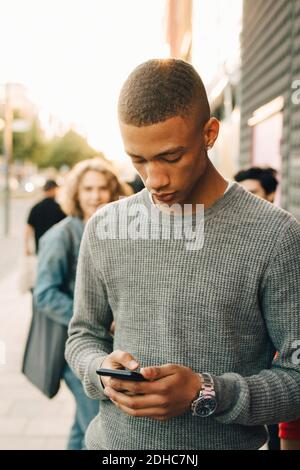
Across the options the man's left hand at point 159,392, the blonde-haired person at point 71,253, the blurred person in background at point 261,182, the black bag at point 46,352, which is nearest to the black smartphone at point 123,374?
the man's left hand at point 159,392

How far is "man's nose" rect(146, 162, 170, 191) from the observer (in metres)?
1.63

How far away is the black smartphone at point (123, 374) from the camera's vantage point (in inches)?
58.6

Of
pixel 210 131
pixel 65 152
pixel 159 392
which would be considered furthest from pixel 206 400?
pixel 65 152

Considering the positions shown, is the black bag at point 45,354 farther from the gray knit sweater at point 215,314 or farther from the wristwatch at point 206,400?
the wristwatch at point 206,400

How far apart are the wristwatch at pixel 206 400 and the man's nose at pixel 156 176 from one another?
46 centimetres

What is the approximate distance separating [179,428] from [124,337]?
27 centimetres

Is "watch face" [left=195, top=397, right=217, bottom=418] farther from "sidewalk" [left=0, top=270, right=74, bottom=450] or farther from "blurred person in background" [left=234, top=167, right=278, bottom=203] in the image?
"sidewalk" [left=0, top=270, right=74, bottom=450]

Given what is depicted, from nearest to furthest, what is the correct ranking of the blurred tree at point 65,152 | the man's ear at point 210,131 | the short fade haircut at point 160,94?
1. the short fade haircut at point 160,94
2. the man's ear at point 210,131
3. the blurred tree at point 65,152

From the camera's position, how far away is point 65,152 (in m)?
90.8

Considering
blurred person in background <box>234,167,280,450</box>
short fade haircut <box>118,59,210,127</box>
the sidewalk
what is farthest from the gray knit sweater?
the sidewalk

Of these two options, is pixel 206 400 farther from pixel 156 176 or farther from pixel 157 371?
pixel 156 176

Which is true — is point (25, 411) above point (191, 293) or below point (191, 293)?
below

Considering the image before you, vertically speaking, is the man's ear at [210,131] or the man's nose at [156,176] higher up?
the man's ear at [210,131]

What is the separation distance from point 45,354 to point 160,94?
266 cm
